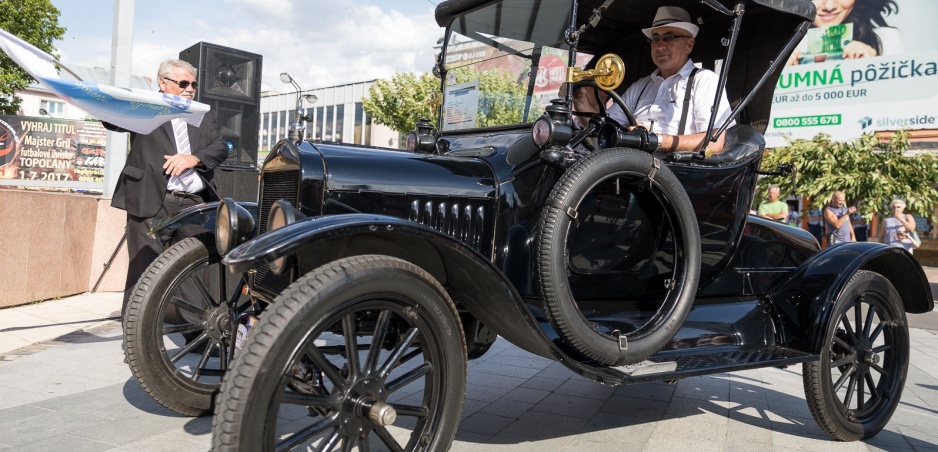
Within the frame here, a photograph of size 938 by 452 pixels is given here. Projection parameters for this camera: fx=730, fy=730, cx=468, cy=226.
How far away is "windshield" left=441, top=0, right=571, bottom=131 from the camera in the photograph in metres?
3.71

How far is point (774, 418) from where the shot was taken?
425cm

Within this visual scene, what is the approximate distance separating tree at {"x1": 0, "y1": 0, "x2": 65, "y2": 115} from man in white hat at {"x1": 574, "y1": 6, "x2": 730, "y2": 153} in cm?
2173

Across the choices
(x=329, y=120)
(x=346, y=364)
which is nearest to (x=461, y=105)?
(x=346, y=364)

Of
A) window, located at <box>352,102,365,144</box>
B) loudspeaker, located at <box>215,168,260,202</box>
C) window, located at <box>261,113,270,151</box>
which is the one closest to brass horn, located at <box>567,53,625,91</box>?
loudspeaker, located at <box>215,168,260,202</box>

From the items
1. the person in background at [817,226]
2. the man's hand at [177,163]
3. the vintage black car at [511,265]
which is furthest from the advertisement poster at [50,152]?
the person in background at [817,226]

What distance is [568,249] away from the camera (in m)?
3.40

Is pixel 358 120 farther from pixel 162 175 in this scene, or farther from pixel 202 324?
pixel 202 324

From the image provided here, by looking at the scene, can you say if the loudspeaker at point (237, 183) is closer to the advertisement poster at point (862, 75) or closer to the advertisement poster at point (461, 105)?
the advertisement poster at point (461, 105)

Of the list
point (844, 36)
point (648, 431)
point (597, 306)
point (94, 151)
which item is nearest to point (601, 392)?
point (648, 431)

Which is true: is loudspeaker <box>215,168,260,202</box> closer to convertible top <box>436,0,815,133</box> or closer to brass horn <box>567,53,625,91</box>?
convertible top <box>436,0,815,133</box>

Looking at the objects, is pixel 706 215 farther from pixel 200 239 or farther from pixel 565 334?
pixel 200 239

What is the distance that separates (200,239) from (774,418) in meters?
3.35

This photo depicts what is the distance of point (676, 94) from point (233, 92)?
5288mm

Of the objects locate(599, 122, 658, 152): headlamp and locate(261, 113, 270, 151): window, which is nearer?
locate(599, 122, 658, 152): headlamp
